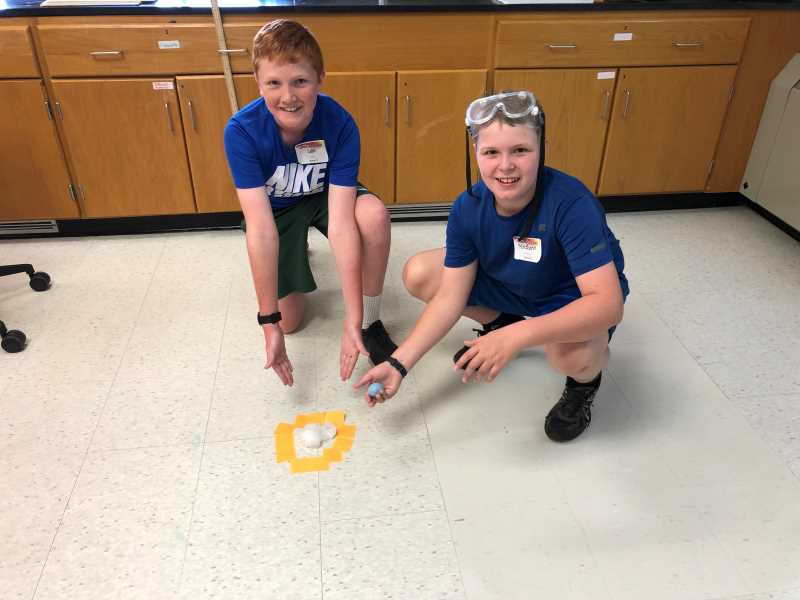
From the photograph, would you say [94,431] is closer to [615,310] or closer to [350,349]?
[350,349]

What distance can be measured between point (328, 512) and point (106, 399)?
77cm

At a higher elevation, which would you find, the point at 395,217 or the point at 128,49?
the point at 128,49

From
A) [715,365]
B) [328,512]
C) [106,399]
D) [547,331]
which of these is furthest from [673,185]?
[106,399]

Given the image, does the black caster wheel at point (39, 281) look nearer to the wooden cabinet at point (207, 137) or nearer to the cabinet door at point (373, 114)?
the wooden cabinet at point (207, 137)

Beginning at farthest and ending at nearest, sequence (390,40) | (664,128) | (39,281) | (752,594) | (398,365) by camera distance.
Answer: (664,128) < (390,40) < (39,281) < (398,365) < (752,594)

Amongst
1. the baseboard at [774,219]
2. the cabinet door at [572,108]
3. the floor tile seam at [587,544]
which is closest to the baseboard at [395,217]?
the baseboard at [774,219]

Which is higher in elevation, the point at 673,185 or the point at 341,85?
the point at 341,85

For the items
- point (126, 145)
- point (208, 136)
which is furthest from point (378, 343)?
point (126, 145)

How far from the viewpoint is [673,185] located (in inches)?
111

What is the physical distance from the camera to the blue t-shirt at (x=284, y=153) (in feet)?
5.35

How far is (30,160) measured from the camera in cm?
245

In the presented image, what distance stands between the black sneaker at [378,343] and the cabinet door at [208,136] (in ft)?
3.46

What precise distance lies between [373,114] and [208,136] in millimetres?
671

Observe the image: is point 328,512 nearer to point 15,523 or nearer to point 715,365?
point 15,523
